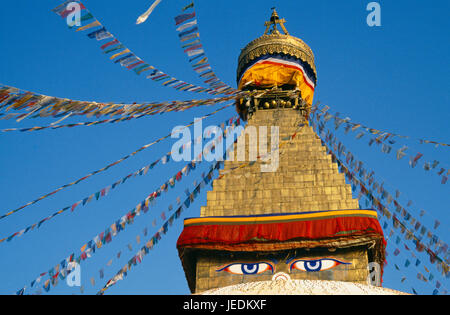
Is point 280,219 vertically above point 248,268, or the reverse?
point 280,219

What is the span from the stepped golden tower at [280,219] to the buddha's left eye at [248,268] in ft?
Result: 0.07

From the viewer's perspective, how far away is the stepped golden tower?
1234 centimetres

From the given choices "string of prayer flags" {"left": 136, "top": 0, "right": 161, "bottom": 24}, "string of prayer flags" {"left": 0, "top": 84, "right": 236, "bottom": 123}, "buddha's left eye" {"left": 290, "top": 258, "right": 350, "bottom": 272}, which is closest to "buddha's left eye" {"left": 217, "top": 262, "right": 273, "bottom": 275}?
"buddha's left eye" {"left": 290, "top": 258, "right": 350, "bottom": 272}

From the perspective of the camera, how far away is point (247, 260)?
497 inches

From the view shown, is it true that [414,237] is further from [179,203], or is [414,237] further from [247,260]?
[179,203]

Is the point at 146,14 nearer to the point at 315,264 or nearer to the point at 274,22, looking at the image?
the point at 315,264

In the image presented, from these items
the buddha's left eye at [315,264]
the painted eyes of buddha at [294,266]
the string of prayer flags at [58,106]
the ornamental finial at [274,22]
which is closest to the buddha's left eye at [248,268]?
the painted eyes of buddha at [294,266]

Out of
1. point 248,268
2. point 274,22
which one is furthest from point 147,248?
point 274,22

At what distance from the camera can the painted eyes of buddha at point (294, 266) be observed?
12.3 m

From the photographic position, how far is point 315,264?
487 inches

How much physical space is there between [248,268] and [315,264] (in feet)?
4.74
